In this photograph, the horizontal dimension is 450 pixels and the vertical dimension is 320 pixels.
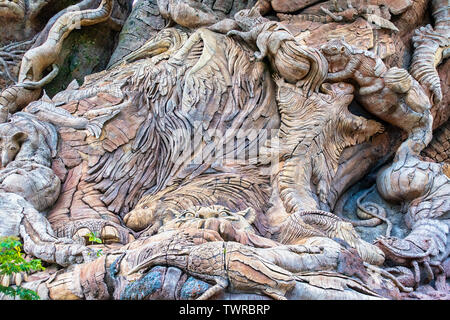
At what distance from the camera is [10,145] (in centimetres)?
748

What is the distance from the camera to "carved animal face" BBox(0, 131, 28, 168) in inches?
293

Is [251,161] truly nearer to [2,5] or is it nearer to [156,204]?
[156,204]

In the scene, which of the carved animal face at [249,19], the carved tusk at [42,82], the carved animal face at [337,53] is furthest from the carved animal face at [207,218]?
the carved tusk at [42,82]

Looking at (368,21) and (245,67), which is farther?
(368,21)

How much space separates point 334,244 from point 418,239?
3.59 feet

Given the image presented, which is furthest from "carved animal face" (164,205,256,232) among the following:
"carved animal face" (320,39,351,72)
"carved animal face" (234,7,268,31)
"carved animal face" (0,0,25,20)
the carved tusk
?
"carved animal face" (0,0,25,20)

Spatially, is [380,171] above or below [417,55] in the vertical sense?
below

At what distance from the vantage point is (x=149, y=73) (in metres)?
8.27

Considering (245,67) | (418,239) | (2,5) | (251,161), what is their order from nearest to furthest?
(418,239) < (251,161) < (245,67) < (2,5)

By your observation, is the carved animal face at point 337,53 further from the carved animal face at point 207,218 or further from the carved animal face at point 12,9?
the carved animal face at point 12,9

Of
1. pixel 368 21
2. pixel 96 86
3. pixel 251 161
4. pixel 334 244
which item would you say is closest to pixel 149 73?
pixel 96 86

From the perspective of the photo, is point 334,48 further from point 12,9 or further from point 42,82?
point 12,9

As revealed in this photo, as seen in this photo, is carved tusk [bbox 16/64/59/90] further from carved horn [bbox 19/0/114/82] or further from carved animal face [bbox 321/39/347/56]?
carved animal face [bbox 321/39/347/56]

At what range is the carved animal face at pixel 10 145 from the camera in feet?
24.4
